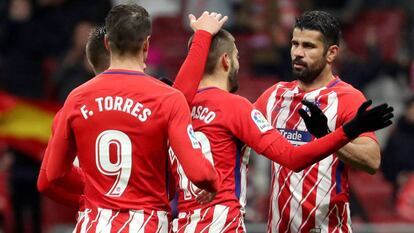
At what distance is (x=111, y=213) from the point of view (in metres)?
6.19

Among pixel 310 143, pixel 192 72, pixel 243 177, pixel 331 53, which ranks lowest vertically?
pixel 243 177

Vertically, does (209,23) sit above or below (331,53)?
above

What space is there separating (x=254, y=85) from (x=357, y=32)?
253 cm

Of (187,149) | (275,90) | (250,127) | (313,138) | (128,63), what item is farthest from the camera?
(275,90)

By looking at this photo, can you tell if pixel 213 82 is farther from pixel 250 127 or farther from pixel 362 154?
pixel 362 154

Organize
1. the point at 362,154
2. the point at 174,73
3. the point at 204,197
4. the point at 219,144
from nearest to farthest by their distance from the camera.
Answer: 1. the point at 204,197
2. the point at 219,144
3. the point at 362,154
4. the point at 174,73

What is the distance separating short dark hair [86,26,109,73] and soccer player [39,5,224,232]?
0.56 meters

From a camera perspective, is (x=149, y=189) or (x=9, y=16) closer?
(x=149, y=189)

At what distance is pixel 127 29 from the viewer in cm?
615

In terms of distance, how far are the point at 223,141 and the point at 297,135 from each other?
0.73 meters

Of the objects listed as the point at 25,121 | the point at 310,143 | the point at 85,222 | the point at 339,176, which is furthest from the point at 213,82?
the point at 25,121

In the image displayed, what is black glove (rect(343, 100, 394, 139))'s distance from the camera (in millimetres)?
6109

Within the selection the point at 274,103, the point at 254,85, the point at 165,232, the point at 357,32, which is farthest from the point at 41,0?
the point at 165,232

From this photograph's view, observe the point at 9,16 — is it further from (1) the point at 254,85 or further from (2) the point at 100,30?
(2) the point at 100,30
